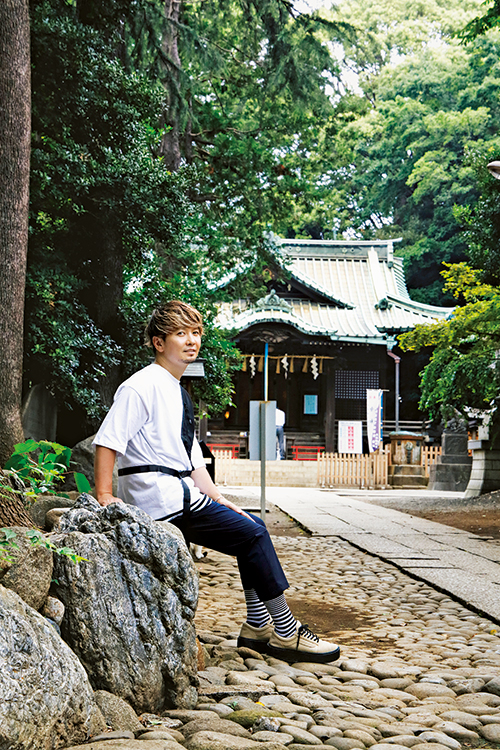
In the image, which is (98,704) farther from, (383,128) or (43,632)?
(383,128)

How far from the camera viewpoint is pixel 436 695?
125 inches

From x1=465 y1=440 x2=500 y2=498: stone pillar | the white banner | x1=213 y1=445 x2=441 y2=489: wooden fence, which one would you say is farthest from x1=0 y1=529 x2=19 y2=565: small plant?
the white banner

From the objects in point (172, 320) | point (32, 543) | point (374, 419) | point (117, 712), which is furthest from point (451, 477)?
point (32, 543)

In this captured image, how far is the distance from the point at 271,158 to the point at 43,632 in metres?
13.5

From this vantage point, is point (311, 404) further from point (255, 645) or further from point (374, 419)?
point (255, 645)

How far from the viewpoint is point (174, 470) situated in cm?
322

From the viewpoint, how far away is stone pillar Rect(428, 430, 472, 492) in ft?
66.4

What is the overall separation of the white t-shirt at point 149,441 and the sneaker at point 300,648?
0.84 metres

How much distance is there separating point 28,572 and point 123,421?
895 millimetres

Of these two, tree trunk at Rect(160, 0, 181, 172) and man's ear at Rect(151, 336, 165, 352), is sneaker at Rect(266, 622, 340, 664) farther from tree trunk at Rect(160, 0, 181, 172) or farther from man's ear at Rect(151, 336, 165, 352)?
tree trunk at Rect(160, 0, 181, 172)

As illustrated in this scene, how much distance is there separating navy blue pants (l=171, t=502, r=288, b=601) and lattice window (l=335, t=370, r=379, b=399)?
23535 mm

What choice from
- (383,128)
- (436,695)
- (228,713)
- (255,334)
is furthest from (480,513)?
(383,128)

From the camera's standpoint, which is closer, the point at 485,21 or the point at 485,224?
the point at 485,21

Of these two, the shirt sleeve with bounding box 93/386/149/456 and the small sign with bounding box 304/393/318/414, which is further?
the small sign with bounding box 304/393/318/414
